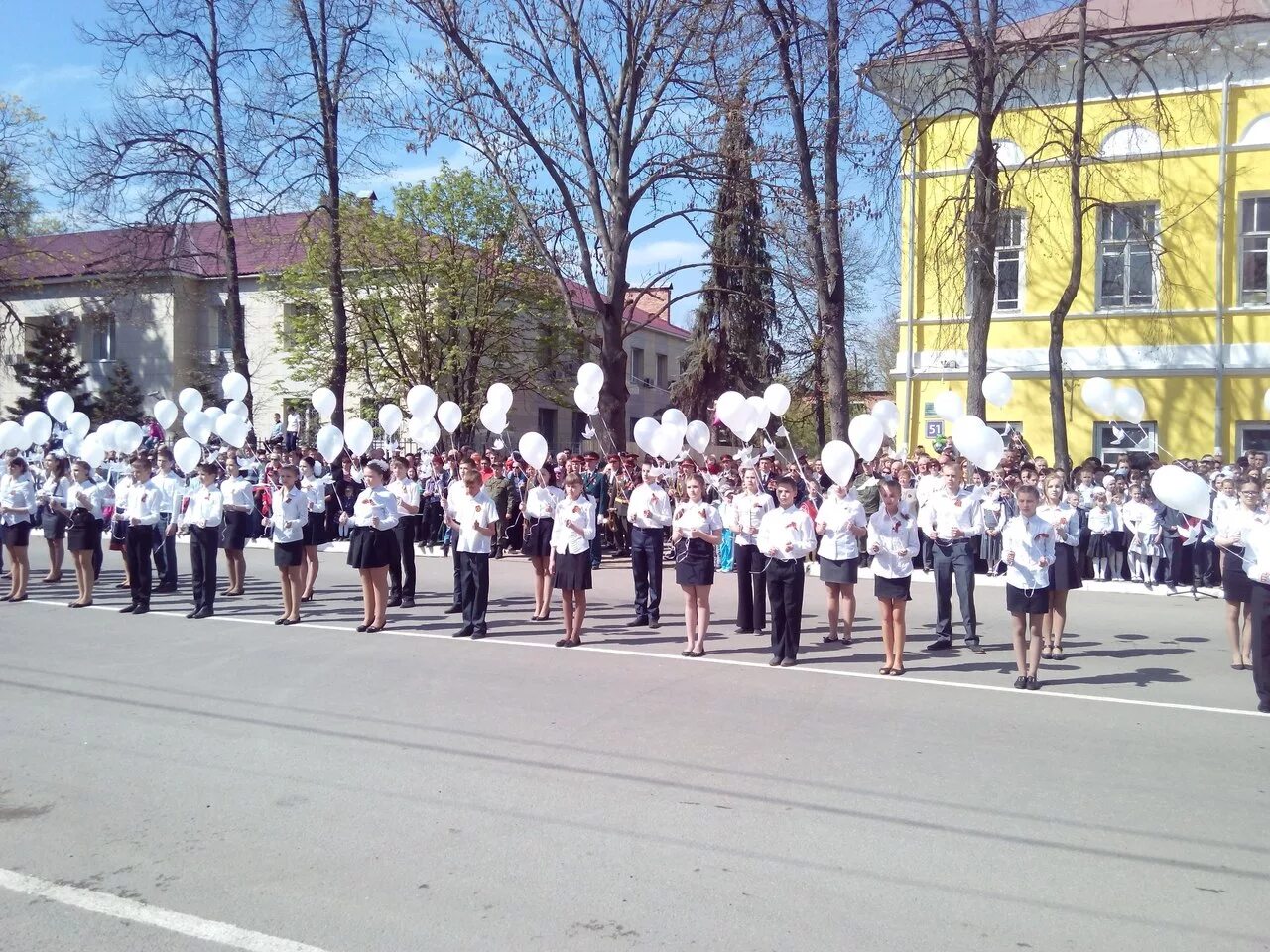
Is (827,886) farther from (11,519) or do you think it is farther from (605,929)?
(11,519)

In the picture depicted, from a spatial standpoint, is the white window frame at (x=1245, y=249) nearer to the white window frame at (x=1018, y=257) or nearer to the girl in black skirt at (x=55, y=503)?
the white window frame at (x=1018, y=257)

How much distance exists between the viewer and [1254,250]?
68.4 feet

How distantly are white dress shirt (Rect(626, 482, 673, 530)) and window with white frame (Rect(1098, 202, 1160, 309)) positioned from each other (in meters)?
14.4

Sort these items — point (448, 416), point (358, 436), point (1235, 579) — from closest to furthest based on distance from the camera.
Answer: point (1235, 579) → point (358, 436) → point (448, 416)

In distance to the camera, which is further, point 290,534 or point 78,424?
point 78,424

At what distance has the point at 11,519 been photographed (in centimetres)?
1298

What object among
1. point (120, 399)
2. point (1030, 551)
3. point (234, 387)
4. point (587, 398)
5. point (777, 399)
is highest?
point (120, 399)

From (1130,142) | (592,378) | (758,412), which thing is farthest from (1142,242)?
(758,412)

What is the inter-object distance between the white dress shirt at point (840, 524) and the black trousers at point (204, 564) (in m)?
6.81

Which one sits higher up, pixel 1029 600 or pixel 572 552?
pixel 572 552

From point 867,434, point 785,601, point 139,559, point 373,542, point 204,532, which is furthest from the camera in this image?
point 139,559

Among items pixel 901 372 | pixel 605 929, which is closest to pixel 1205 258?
pixel 901 372

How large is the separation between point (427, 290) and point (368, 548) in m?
19.4

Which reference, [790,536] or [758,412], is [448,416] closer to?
[758,412]
